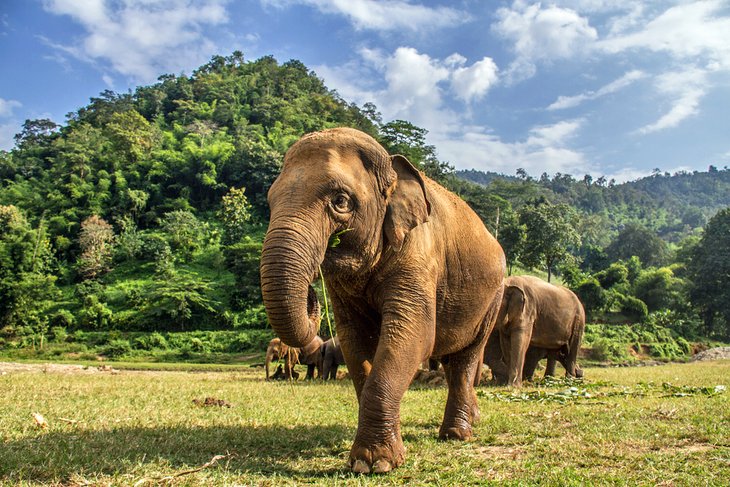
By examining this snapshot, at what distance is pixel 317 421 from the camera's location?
24.3 feet

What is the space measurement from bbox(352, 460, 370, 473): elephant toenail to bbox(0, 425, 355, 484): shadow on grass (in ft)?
0.44

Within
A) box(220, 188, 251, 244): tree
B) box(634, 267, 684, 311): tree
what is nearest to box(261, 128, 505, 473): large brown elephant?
box(634, 267, 684, 311): tree

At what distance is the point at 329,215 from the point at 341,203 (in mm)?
181

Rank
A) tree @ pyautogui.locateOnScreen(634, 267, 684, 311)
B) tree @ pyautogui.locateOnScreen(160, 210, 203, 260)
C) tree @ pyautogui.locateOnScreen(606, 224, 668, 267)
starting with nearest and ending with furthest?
tree @ pyautogui.locateOnScreen(634, 267, 684, 311) → tree @ pyautogui.locateOnScreen(160, 210, 203, 260) → tree @ pyautogui.locateOnScreen(606, 224, 668, 267)

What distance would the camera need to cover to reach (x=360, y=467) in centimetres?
450

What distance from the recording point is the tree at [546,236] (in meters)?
51.9

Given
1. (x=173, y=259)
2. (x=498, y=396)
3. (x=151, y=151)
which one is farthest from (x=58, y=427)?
(x=151, y=151)

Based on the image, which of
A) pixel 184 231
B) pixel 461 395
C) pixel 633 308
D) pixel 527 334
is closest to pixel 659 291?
pixel 633 308

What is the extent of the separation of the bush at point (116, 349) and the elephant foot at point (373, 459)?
3938cm

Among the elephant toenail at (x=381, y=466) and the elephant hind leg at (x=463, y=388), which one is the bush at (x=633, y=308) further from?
the elephant toenail at (x=381, y=466)

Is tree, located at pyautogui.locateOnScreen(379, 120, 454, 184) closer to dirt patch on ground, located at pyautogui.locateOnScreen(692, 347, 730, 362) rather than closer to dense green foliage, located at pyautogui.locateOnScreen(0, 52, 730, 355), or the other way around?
dense green foliage, located at pyautogui.locateOnScreen(0, 52, 730, 355)

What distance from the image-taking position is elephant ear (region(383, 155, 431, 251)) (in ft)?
17.6

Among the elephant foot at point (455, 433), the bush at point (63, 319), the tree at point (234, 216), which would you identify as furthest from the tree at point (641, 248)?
the elephant foot at point (455, 433)

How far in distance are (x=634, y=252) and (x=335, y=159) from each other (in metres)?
92.2
